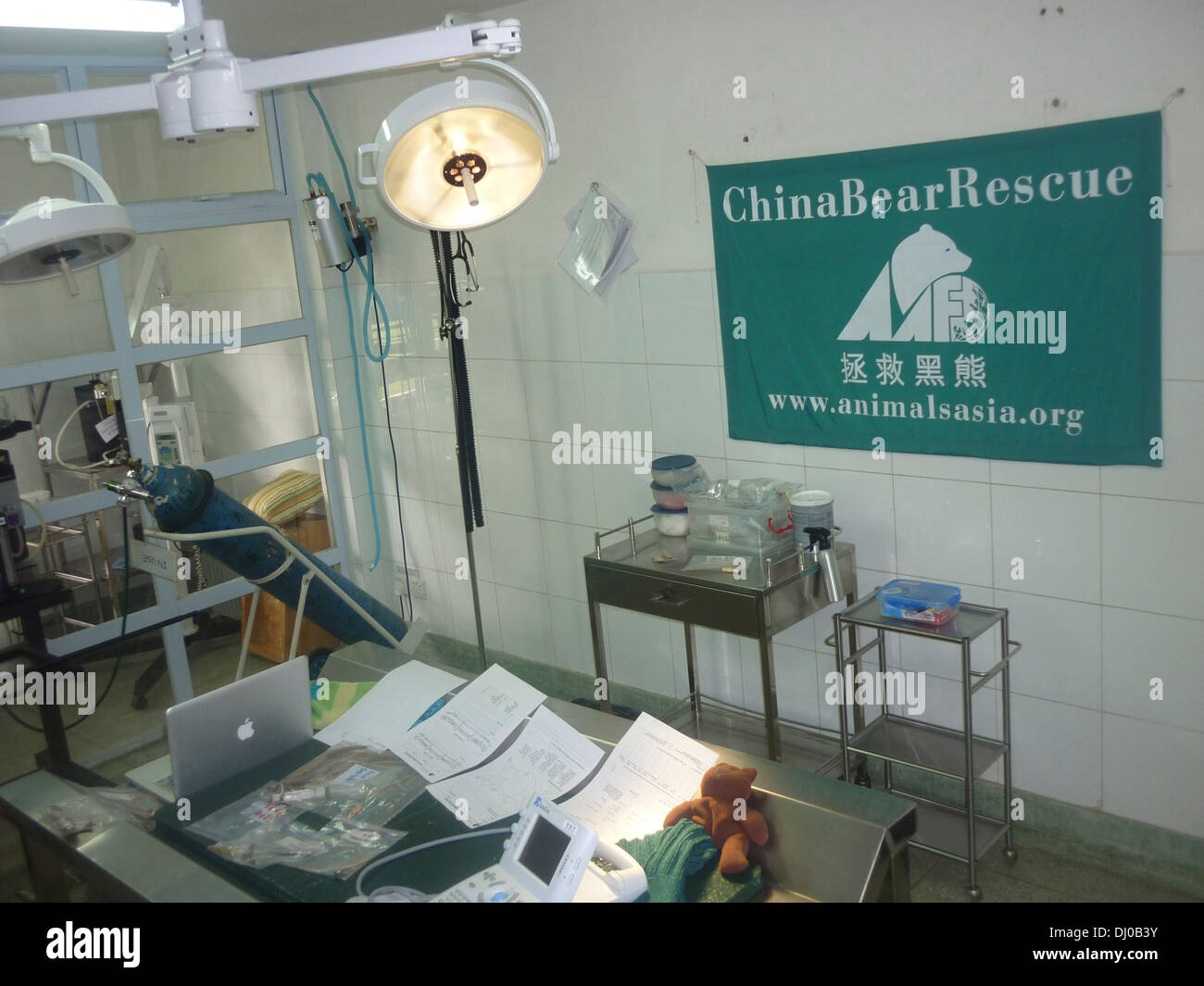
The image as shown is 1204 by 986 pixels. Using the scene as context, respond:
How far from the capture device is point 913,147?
114 inches

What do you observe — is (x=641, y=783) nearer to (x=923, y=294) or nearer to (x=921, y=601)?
(x=921, y=601)

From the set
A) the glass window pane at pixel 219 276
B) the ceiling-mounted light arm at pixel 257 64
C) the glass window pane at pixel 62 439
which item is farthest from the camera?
the glass window pane at pixel 219 276

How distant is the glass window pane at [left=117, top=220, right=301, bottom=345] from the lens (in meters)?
4.24

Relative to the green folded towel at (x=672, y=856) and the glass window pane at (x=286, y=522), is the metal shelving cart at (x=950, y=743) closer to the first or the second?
the green folded towel at (x=672, y=856)

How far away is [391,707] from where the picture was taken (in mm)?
2375

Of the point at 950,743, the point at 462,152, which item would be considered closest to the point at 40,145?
the point at 462,152

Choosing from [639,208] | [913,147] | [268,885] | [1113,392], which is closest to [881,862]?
[268,885]

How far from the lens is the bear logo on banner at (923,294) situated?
9.57ft

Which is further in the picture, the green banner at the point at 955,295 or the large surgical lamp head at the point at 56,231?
the green banner at the point at 955,295

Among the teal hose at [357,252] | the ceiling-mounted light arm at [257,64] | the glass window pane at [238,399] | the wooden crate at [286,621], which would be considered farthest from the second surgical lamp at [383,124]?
the wooden crate at [286,621]

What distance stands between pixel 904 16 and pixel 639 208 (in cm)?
105

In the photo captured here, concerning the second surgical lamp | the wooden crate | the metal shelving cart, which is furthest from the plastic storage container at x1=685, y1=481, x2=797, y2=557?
the wooden crate

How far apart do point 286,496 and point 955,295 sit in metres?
3.01

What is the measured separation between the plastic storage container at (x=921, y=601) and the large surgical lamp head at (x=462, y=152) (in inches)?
64.9
